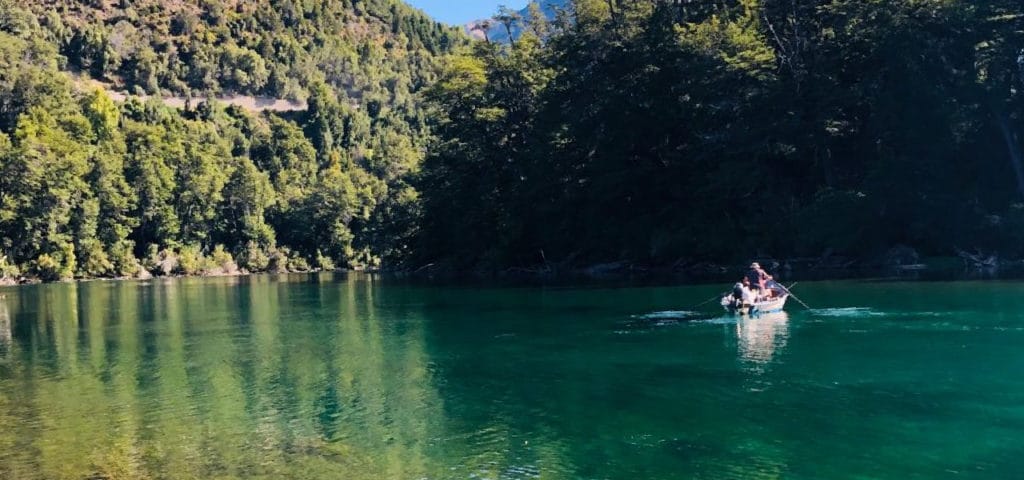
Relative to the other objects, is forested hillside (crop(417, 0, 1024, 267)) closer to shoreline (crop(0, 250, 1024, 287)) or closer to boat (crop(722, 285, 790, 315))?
shoreline (crop(0, 250, 1024, 287))

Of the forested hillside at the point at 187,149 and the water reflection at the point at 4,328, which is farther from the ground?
the forested hillside at the point at 187,149

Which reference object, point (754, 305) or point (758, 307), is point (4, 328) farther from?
point (758, 307)

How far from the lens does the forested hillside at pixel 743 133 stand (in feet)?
145

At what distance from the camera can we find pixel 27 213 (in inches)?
3339

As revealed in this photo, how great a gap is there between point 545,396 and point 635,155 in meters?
40.6

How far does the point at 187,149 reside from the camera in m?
115

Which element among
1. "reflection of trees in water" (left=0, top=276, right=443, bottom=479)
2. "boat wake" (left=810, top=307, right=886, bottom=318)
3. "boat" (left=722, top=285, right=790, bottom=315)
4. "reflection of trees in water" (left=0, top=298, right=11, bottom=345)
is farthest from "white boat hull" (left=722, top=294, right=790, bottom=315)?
"reflection of trees in water" (left=0, top=298, right=11, bottom=345)

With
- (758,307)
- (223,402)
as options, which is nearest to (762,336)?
(758,307)

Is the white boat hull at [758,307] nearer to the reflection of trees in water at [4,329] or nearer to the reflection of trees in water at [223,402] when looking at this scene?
the reflection of trees in water at [223,402]

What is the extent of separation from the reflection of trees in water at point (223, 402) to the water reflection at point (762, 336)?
8.10m

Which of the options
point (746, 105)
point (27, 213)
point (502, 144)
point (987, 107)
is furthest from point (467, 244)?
point (27, 213)

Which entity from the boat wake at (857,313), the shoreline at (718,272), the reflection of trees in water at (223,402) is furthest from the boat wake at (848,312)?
the shoreline at (718,272)

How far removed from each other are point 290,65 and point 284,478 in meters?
186

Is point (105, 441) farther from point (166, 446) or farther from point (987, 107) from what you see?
point (987, 107)
